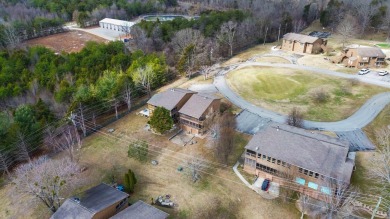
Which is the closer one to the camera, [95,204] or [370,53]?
[95,204]

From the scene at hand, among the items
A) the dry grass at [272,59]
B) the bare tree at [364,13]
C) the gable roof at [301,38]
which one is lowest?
the dry grass at [272,59]

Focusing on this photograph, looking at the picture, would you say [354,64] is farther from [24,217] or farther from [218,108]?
[24,217]

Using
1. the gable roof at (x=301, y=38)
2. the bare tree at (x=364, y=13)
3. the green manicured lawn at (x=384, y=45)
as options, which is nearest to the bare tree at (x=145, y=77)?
the gable roof at (x=301, y=38)

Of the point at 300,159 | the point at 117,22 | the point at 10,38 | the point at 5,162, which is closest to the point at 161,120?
the point at 300,159

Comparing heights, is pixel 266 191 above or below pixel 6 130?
below

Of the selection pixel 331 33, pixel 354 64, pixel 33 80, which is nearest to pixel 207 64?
pixel 354 64

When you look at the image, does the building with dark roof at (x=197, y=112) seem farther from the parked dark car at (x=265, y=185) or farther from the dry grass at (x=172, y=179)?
the parked dark car at (x=265, y=185)

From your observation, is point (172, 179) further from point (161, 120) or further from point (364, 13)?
point (364, 13)
